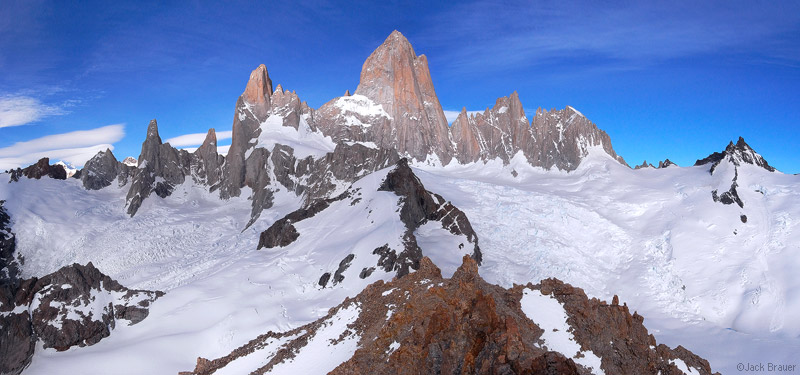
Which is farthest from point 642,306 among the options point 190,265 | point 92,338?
point 190,265

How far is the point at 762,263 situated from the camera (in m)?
55.4

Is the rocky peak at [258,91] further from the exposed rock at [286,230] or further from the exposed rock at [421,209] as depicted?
the exposed rock at [421,209]

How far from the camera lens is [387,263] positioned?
1572 inches

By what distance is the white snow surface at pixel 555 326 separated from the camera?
14.5 metres

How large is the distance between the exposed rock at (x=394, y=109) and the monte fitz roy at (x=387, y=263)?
20148mm

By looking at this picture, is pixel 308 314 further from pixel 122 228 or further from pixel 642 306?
pixel 122 228

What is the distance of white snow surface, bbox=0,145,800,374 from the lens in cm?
3856

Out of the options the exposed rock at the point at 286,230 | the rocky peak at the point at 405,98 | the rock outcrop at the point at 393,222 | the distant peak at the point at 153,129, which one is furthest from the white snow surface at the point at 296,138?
the rock outcrop at the point at 393,222

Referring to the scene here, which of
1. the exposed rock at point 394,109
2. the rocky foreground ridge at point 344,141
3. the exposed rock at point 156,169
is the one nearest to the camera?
the exposed rock at point 156,169

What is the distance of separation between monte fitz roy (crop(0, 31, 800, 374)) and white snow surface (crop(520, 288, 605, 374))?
3.2 inches

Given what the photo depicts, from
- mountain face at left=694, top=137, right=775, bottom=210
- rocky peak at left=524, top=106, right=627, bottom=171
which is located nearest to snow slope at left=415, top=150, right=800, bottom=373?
mountain face at left=694, top=137, right=775, bottom=210

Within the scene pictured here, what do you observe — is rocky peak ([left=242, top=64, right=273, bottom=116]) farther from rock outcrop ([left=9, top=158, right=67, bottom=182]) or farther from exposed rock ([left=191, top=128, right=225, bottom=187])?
rock outcrop ([left=9, top=158, right=67, bottom=182])

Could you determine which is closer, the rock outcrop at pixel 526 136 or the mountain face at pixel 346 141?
the mountain face at pixel 346 141

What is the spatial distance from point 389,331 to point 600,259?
52.6 metres
